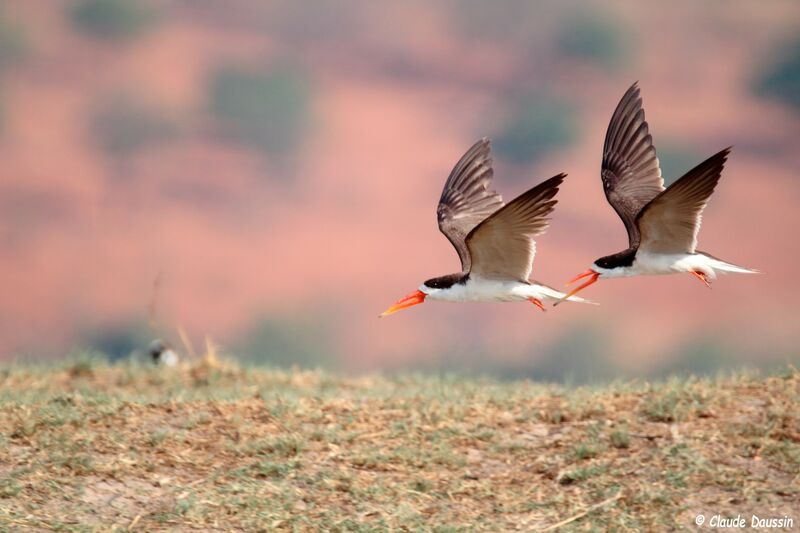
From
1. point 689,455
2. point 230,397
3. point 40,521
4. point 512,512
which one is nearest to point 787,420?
point 689,455

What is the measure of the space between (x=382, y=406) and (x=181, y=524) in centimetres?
242

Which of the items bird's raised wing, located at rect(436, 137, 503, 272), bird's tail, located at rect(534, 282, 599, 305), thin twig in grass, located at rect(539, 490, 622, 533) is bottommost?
thin twig in grass, located at rect(539, 490, 622, 533)

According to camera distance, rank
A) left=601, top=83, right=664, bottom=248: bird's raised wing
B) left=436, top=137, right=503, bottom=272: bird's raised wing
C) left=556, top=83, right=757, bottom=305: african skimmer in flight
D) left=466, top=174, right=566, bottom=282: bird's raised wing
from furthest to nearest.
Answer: left=436, top=137, right=503, bottom=272: bird's raised wing, left=601, top=83, right=664, bottom=248: bird's raised wing, left=556, top=83, right=757, bottom=305: african skimmer in flight, left=466, top=174, right=566, bottom=282: bird's raised wing

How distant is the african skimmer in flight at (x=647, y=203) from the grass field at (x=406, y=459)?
138cm

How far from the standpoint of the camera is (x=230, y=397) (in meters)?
7.93

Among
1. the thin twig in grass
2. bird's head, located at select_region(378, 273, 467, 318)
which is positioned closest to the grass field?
the thin twig in grass

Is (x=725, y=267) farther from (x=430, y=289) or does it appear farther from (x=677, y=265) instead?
(x=430, y=289)

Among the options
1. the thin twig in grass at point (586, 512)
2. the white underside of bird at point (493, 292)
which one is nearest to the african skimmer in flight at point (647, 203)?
the white underside of bird at point (493, 292)

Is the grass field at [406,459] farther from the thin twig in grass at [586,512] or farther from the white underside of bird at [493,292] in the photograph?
the white underside of bird at [493,292]

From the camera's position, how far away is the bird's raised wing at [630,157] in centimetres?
722

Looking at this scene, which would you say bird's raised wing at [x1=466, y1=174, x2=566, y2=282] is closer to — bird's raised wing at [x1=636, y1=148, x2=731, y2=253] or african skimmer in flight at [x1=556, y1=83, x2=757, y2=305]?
african skimmer in flight at [x1=556, y1=83, x2=757, y2=305]

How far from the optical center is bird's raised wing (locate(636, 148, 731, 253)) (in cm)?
579

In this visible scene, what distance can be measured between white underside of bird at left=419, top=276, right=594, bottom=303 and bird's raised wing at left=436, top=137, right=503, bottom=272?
48.9 inches

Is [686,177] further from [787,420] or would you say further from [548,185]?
[787,420]
